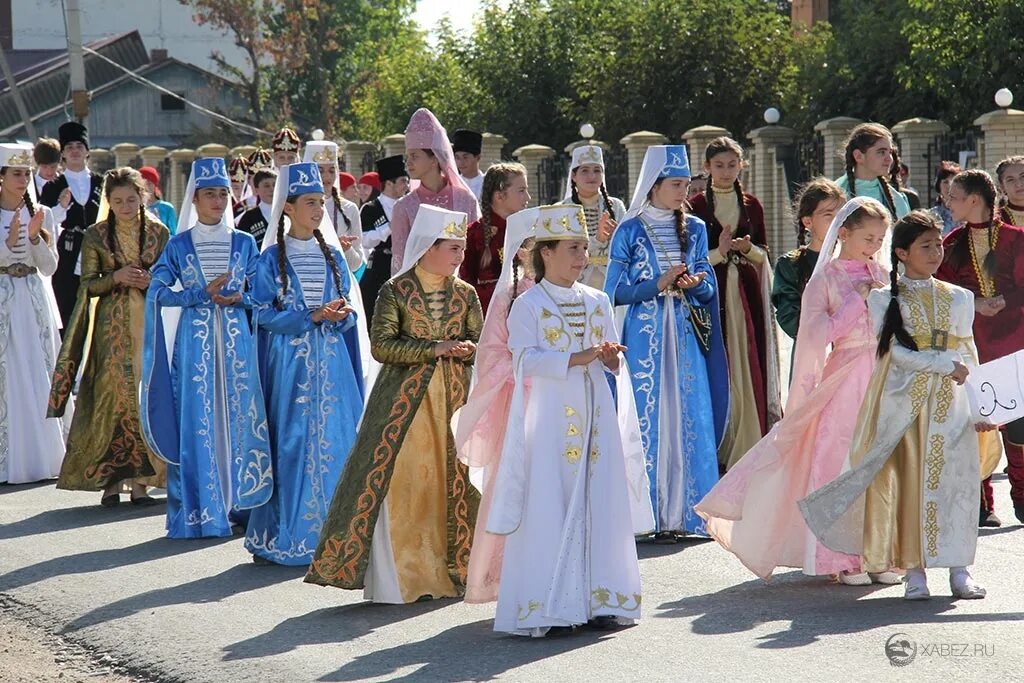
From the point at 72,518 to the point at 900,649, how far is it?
5520 mm

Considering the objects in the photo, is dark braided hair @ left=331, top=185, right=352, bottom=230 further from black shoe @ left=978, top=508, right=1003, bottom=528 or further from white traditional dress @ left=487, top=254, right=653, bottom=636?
white traditional dress @ left=487, top=254, right=653, bottom=636

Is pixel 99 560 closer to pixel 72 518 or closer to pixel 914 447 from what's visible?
pixel 72 518

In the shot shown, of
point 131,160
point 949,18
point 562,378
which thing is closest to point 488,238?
point 562,378

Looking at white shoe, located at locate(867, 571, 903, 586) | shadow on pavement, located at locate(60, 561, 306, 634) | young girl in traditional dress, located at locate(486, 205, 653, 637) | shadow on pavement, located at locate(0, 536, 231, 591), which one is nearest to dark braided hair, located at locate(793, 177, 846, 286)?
white shoe, located at locate(867, 571, 903, 586)

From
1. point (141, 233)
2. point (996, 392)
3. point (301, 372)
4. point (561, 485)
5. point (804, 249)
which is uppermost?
point (141, 233)

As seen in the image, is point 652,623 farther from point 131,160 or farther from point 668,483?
point 131,160

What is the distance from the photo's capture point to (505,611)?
23.0 ft

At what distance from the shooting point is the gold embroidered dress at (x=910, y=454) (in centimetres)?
739

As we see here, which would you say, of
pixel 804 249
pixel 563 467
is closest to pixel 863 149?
pixel 804 249

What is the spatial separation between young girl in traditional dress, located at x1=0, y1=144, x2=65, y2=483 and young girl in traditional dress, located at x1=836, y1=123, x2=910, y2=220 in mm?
5243

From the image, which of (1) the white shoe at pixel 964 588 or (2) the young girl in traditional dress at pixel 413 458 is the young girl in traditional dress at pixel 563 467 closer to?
(2) the young girl in traditional dress at pixel 413 458

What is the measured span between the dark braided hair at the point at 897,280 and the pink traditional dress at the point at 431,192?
3.36m

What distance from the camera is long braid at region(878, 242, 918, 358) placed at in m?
7.50

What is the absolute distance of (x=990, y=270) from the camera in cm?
936
